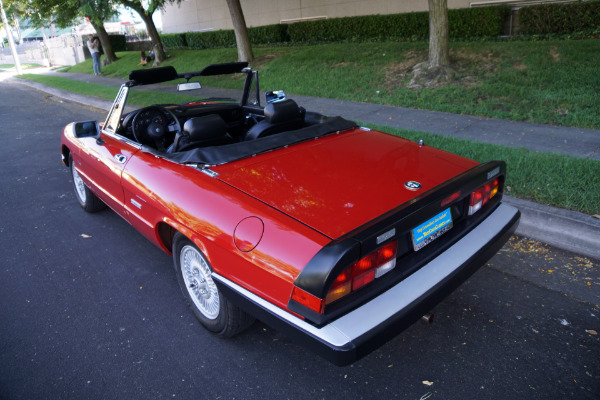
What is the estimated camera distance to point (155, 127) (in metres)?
3.78

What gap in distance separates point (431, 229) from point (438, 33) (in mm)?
8048

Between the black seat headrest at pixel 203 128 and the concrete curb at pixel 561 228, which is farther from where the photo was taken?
the concrete curb at pixel 561 228

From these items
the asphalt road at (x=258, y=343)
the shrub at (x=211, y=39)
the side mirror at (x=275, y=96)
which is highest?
Result: the shrub at (x=211, y=39)

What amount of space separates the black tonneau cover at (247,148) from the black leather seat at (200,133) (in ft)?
0.57

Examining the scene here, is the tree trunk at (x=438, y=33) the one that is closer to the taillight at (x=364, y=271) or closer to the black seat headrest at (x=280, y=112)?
the black seat headrest at (x=280, y=112)

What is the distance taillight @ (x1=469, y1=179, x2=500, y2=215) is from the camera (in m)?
2.84

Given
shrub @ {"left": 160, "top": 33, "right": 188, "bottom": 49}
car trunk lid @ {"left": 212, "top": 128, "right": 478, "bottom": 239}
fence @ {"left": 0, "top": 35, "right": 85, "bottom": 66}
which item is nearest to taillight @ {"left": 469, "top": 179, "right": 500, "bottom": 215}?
car trunk lid @ {"left": 212, "top": 128, "right": 478, "bottom": 239}

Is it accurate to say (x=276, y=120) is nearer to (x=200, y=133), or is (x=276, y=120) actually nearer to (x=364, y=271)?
(x=200, y=133)

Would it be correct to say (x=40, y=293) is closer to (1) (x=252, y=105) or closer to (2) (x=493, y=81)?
(1) (x=252, y=105)

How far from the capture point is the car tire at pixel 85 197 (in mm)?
4777

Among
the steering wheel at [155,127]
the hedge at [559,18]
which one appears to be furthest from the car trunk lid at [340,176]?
the hedge at [559,18]

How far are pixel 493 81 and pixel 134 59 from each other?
18736 mm

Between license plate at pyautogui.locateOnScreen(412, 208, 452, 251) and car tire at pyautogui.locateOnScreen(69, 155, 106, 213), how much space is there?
Result: 366 cm

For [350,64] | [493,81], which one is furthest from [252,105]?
[350,64]
